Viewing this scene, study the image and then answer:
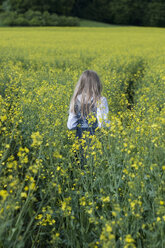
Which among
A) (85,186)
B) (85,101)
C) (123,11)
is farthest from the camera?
(123,11)

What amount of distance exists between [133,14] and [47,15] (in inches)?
896

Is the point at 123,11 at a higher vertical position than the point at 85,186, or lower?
higher

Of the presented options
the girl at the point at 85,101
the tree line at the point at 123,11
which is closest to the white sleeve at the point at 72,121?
the girl at the point at 85,101

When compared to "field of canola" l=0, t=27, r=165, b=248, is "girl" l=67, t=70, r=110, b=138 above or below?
above

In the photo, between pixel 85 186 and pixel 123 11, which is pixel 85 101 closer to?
pixel 85 186

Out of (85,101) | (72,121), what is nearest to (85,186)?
(72,121)

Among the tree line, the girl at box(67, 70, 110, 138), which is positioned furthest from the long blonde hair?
the tree line

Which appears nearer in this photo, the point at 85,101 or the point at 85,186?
the point at 85,186

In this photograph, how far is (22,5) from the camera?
45.3 metres

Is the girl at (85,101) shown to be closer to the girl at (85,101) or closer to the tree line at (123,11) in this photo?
the girl at (85,101)

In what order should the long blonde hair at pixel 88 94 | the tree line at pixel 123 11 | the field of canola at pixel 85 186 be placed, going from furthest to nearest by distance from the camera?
the tree line at pixel 123 11
the long blonde hair at pixel 88 94
the field of canola at pixel 85 186

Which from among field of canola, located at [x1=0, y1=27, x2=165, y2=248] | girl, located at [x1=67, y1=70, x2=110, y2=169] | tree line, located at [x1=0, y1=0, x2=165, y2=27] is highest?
tree line, located at [x1=0, y1=0, x2=165, y2=27]

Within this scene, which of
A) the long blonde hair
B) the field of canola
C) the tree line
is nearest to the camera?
the field of canola

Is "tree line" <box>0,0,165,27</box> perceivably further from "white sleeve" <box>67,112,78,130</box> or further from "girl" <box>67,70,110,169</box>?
"white sleeve" <box>67,112,78,130</box>
